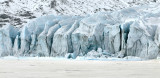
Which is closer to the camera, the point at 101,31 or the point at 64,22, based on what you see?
the point at 101,31

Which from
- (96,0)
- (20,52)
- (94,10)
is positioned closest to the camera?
(20,52)

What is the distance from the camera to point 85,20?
2816 centimetres

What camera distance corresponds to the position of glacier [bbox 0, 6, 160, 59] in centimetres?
2434

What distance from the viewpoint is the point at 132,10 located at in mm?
30422

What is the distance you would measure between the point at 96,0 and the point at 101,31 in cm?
7905

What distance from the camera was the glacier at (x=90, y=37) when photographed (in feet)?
79.9

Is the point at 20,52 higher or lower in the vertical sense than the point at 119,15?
lower

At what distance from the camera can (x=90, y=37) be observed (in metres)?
26.4

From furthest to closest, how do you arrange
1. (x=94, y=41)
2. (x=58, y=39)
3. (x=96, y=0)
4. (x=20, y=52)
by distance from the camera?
(x=96, y=0) < (x=20, y=52) < (x=58, y=39) < (x=94, y=41)

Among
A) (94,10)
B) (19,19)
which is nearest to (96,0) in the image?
(94,10)

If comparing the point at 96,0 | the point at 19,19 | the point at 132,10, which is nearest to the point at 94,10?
the point at 96,0

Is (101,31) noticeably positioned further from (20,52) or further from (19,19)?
(19,19)

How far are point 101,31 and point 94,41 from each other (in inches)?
42.9

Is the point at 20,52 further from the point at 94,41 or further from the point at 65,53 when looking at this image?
the point at 94,41
